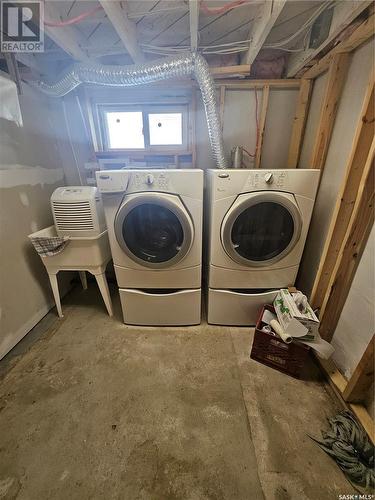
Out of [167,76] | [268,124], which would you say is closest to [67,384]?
[167,76]

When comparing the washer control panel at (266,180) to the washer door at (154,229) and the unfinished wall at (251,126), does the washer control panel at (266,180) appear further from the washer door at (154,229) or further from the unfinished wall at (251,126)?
the unfinished wall at (251,126)

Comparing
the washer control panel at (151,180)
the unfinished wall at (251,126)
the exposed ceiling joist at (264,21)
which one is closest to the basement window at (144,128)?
the unfinished wall at (251,126)

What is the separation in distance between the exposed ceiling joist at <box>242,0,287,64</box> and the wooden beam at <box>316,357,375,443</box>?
6.42 feet

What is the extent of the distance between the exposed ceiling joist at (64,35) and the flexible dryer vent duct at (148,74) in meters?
0.09

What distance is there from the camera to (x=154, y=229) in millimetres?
1488

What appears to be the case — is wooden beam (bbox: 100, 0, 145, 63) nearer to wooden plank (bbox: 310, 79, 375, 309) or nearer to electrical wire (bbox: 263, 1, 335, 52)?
electrical wire (bbox: 263, 1, 335, 52)

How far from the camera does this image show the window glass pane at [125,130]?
208 centimetres

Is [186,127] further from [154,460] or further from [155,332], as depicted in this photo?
[154,460]

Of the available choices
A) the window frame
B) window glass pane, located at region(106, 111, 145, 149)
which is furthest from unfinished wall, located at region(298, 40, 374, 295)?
window glass pane, located at region(106, 111, 145, 149)

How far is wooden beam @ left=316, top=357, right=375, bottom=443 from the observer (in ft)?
3.41

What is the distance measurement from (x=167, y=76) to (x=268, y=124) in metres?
1.04

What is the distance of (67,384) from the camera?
4.29ft

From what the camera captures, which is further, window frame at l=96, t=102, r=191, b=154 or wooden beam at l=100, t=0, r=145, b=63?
window frame at l=96, t=102, r=191, b=154

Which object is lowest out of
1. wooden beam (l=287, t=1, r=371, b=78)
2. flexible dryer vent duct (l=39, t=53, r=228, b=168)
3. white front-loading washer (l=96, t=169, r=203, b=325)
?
white front-loading washer (l=96, t=169, r=203, b=325)
